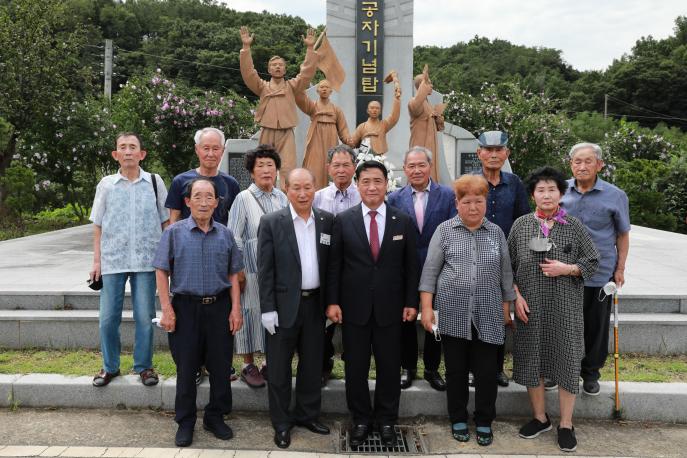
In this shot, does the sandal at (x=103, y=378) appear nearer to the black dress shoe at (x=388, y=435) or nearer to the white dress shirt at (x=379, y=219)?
the black dress shoe at (x=388, y=435)

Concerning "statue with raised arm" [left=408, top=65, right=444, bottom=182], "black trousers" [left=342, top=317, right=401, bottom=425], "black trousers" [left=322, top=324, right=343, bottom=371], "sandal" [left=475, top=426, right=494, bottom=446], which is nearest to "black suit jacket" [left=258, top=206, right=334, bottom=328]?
"black trousers" [left=342, top=317, right=401, bottom=425]

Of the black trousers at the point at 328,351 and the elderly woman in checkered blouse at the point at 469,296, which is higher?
the elderly woman in checkered blouse at the point at 469,296

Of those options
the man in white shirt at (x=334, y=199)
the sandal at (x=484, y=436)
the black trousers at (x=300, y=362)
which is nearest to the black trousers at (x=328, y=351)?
the man in white shirt at (x=334, y=199)

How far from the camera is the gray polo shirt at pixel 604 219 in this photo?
3631 mm

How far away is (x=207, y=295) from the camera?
10.5ft

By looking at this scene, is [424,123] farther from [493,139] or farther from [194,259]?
[194,259]

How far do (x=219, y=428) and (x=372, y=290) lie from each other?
1288 mm

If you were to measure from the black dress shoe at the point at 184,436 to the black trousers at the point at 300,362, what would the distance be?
0.49 metres

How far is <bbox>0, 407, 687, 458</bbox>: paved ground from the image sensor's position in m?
3.22

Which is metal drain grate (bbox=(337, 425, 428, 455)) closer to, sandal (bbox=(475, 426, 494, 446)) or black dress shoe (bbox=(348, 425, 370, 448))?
black dress shoe (bbox=(348, 425, 370, 448))

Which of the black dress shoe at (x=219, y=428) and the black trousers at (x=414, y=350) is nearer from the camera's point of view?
the black dress shoe at (x=219, y=428)

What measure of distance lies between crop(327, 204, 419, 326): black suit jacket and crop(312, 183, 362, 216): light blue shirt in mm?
622

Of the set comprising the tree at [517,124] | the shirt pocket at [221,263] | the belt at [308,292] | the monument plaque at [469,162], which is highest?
the tree at [517,124]

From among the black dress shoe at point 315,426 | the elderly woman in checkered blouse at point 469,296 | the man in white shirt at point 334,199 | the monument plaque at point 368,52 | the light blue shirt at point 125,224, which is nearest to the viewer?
the elderly woman in checkered blouse at point 469,296
